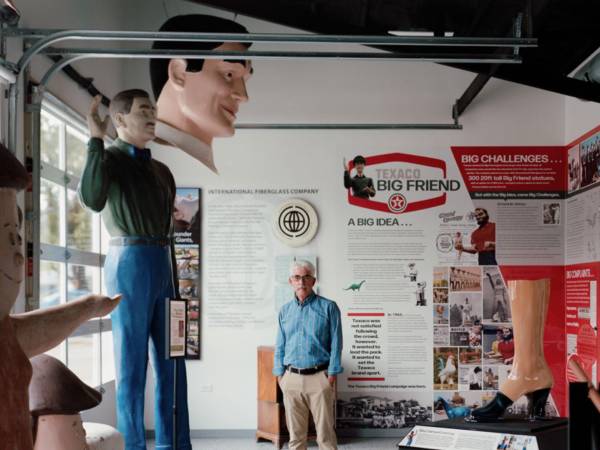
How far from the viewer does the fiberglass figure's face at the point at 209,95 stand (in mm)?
3814

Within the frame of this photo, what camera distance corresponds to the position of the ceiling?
6832 millimetres

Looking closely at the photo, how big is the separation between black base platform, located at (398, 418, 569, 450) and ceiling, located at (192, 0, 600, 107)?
3027 millimetres

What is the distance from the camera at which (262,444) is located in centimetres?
842

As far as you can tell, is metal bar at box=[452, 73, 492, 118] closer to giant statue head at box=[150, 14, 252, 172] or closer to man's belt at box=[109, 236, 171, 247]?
giant statue head at box=[150, 14, 252, 172]

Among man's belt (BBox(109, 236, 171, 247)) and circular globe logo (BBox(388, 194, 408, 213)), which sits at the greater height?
circular globe logo (BBox(388, 194, 408, 213))

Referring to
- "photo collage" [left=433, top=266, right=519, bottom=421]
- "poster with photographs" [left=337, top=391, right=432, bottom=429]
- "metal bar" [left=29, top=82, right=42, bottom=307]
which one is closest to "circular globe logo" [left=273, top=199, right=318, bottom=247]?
"photo collage" [left=433, top=266, right=519, bottom=421]

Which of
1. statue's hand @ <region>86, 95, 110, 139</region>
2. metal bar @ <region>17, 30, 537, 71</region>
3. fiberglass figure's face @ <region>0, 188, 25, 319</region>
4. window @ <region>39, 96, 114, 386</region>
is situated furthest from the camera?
window @ <region>39, 96, 114, 386</region>

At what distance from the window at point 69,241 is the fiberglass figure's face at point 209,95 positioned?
94.7 inches

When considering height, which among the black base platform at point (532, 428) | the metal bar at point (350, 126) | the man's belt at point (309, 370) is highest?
the metal bar at point (350, 126)

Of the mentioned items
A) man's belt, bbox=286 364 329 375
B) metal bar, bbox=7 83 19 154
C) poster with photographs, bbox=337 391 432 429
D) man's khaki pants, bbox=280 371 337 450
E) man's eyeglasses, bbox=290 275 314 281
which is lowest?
poster with photographs, bbox=337 391 432 429

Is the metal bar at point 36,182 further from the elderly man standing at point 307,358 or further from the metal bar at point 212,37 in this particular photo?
the elderly man standing at point 307,358

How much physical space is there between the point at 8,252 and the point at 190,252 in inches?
269

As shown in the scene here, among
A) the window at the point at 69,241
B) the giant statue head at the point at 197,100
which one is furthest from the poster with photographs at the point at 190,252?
the giant statue head at the point at 197,100

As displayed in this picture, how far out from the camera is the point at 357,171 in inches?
353
